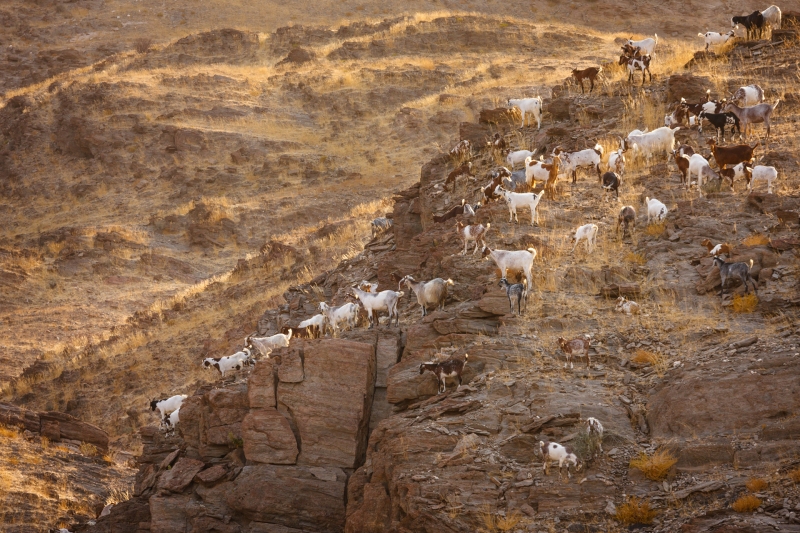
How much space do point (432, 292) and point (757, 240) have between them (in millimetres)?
6357

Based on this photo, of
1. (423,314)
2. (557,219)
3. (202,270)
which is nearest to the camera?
(423,314)

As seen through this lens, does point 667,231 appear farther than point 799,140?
No

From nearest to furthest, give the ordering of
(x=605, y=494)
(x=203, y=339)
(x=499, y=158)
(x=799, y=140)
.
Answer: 1. (x=605, y=494)
2. (x=799, y=140)
3. (x=499, y=158)
4. (x=203, y=339)

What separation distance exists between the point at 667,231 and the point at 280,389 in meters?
8.75

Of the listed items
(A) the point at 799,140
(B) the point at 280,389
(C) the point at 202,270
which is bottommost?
(C) the point at 202,270

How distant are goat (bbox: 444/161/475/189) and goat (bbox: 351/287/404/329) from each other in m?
6.01

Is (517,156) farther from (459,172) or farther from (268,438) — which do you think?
(268,438)

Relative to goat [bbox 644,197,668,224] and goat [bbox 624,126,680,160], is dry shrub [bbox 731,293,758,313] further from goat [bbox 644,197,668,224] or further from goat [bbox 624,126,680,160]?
goat [bbox 624,126,680,160]

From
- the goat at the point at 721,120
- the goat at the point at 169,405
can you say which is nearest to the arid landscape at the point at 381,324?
the goat at the point at 721,120

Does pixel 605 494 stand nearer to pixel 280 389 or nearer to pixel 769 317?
pixel 769 317

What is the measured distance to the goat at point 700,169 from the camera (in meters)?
20.3

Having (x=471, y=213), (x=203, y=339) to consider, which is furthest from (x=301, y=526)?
(x=203, y=339)

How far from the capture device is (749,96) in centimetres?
2342

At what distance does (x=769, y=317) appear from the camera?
15.2m
